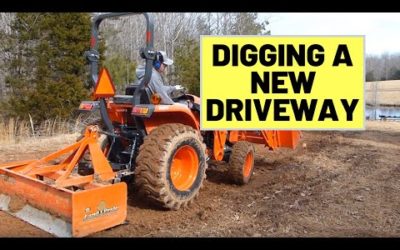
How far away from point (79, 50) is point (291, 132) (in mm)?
8219

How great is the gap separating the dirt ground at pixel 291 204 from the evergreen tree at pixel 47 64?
4.02m

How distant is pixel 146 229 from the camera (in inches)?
175

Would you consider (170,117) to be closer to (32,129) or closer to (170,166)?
(170,166)

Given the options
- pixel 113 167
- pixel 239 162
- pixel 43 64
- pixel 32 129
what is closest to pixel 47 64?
pixel 43 64

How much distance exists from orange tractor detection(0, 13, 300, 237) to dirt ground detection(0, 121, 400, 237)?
0.70 ft

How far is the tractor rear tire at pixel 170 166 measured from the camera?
4.68 metres

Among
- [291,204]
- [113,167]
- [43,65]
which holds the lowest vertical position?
[291,204]

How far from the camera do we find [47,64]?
12.8 m

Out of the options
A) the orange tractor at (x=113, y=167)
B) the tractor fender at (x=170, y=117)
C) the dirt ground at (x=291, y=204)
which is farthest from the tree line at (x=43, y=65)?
the tractor fender at (x=170, y=117)

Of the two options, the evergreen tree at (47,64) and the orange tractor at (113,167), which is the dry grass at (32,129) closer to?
A: the evergreen tree at (47,64)

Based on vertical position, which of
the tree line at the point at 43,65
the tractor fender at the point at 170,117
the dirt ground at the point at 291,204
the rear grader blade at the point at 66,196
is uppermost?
the tree line at the point at 43,65

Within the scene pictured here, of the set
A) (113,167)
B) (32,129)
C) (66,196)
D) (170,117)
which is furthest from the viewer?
(32,129)

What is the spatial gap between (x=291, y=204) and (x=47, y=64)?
32.2 feet
